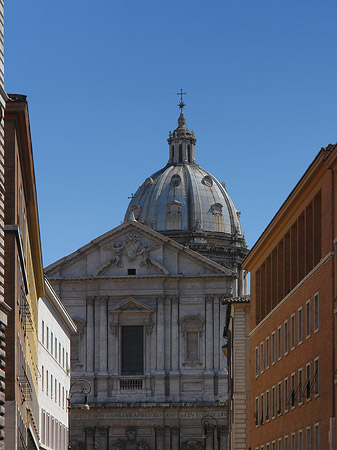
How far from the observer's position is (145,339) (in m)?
106

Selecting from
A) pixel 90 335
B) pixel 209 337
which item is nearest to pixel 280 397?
pixel 209 337

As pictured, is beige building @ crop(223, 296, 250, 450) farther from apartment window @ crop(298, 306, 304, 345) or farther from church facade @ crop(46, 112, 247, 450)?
church facade @ crop(46, 112, 247, 450)

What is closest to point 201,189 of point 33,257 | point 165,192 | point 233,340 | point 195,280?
point 165,192

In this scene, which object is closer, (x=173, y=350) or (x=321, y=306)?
(x=321, y=306)

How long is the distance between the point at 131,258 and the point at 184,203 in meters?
30.1

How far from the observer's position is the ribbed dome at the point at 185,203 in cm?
13450

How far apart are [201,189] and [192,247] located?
10227 mm

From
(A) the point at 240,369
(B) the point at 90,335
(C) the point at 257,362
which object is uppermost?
(B) the point at 90,335

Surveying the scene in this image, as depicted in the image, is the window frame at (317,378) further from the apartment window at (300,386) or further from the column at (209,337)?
the column at (209,337)

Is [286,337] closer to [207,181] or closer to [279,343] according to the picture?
[279,343]

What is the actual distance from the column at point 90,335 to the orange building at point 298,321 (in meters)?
45.0

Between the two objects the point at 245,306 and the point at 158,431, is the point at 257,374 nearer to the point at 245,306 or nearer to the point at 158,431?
the point at 245,306

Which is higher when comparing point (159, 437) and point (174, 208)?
point (174, 208)

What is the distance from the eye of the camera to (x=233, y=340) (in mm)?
68125
